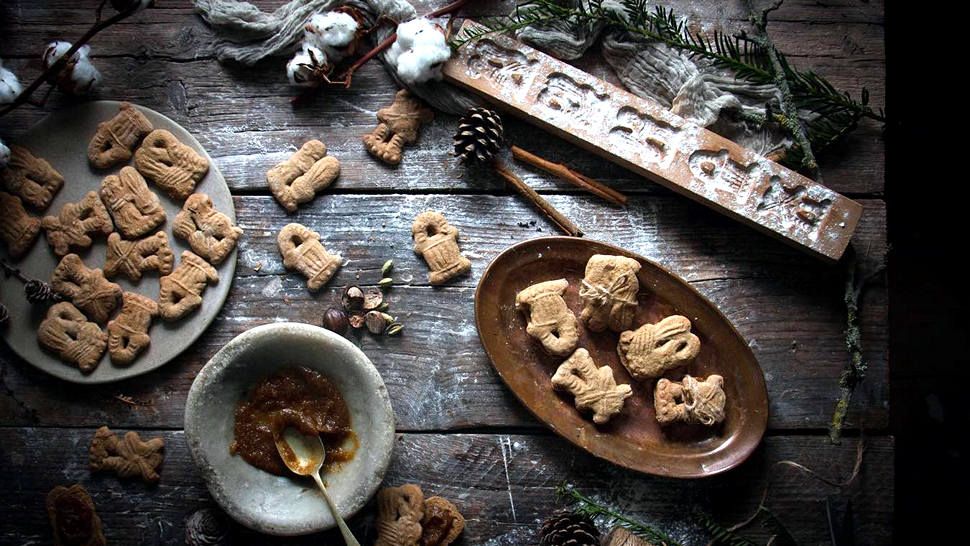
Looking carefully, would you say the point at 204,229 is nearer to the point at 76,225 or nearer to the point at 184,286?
the point at 184,286

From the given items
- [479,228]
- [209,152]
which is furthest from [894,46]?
[209,152]

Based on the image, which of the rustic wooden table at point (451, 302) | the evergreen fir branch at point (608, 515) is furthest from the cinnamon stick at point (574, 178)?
the evergreen fir branch at point (608, 515)

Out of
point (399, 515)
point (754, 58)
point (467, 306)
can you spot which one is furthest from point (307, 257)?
point (754, 58)

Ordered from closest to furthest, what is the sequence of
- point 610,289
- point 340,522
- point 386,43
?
point 340,522 < point 610,289 < point 386,43

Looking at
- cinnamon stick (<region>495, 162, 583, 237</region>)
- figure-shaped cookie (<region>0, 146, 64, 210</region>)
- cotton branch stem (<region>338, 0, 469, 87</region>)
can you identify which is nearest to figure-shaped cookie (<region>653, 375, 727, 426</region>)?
cinnamon stick (<region>495, 162, 583, 237</region>)

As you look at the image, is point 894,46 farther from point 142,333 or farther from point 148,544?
point 148,544
